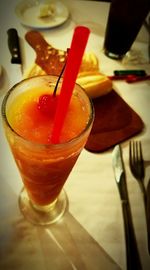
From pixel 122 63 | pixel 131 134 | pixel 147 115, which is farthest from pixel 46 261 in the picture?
pixel 122 63

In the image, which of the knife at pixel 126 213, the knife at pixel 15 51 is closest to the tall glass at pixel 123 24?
the knife at pixel 15 51

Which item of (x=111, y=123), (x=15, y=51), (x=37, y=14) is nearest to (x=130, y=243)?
(x=111, y=123)

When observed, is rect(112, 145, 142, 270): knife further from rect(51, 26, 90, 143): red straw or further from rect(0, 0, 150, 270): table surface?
rect(51, 26, 90, 143): red straw

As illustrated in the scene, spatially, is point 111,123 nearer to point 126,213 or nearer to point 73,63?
point 126,213

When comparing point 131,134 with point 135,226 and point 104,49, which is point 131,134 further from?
point 104,49

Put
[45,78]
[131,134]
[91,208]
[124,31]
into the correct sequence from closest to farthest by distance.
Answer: [45,78], [91,208], [131,134], [124,31]

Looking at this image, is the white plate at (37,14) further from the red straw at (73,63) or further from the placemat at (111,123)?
the red straw at (73,63)

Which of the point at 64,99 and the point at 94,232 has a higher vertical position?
the point at 64,99
